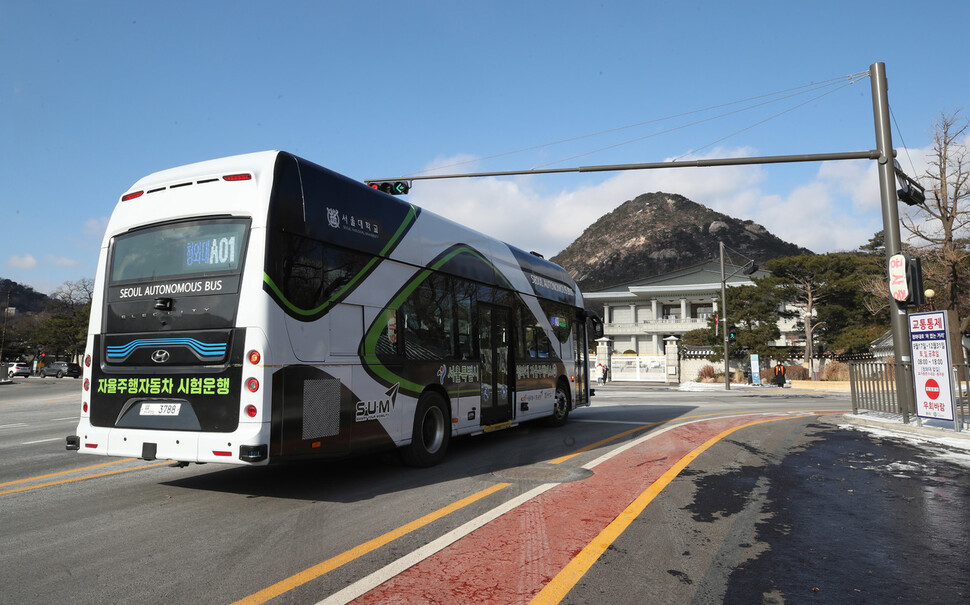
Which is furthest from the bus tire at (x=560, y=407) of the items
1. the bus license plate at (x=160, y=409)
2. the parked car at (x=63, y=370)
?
the parked car at (x=63, y=370)

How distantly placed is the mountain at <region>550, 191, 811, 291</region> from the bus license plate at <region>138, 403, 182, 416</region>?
13059cm

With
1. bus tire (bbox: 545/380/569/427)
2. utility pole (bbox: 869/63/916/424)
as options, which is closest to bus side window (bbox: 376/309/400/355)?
bus tire (bbox: 545/380/569/427)

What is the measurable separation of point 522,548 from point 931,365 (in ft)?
34.0

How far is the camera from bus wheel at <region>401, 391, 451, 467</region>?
26.0 feet

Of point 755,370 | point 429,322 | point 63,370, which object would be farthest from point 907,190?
point 63,370

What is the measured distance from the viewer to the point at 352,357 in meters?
6.77

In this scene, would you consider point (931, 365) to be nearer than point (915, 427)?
Yes

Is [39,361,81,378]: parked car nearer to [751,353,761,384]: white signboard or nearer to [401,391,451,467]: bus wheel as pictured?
[751,353,761,384]: white signboard

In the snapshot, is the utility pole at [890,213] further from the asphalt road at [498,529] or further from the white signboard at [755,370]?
the white signboard at [755,370]

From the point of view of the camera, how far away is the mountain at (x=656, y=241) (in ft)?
472

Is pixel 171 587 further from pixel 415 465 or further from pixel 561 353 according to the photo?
pixel 561 353

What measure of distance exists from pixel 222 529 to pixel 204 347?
1.75 meters

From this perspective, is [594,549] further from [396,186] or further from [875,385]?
[396,186]

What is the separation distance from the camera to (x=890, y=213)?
1277 cm
